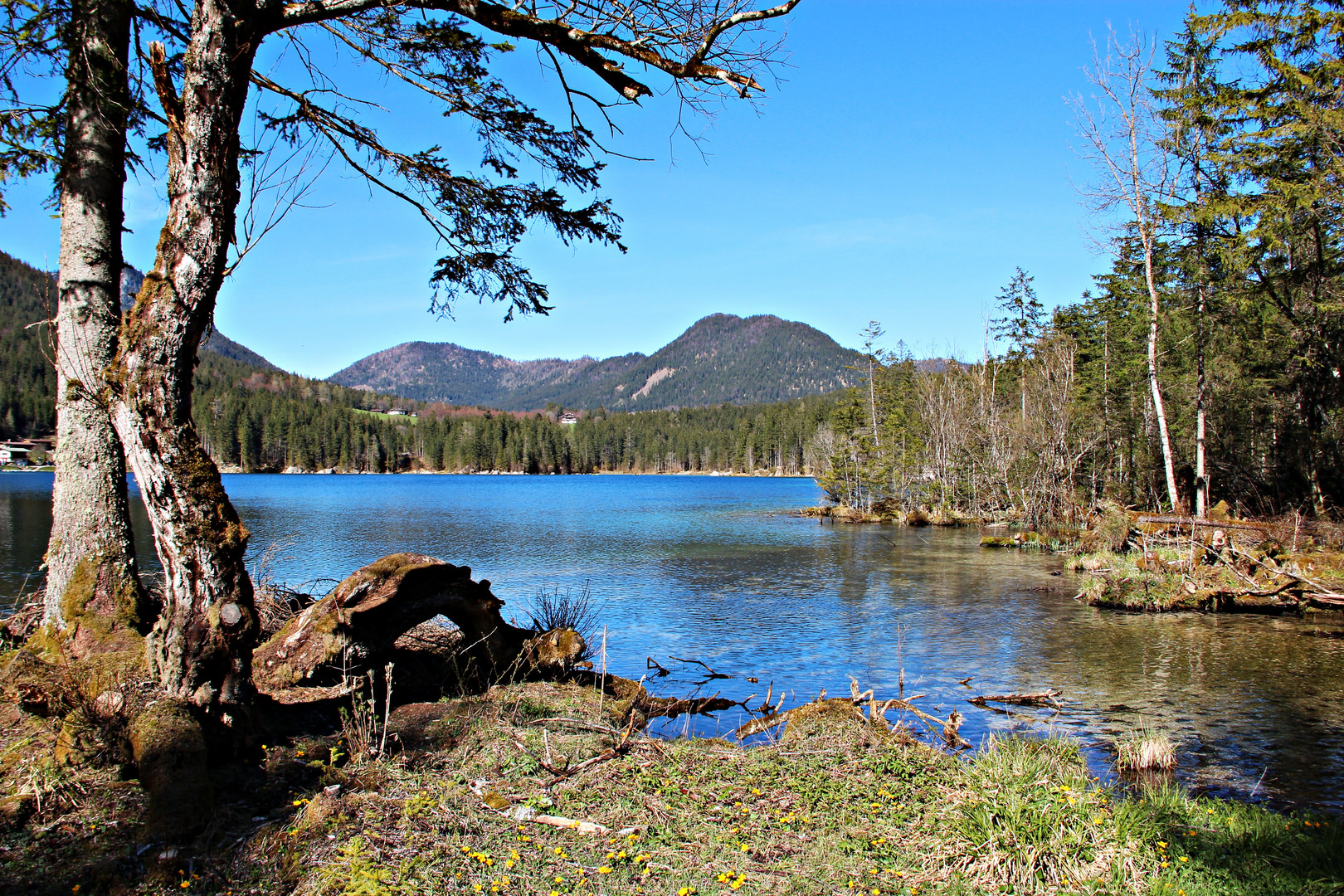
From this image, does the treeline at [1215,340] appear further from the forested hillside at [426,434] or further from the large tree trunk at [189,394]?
the forested hillside at [426,434]

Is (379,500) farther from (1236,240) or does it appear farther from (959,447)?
(1236,240)

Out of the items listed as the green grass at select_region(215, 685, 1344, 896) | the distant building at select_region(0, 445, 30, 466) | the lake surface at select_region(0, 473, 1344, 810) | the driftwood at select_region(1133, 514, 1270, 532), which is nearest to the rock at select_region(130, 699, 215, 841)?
the green grass at select_region(215, 685, 1344, 896)

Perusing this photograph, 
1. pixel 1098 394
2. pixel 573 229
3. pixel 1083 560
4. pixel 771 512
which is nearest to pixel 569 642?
pixel 573 229

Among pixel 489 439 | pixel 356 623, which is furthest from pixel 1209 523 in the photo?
pixel 489 439

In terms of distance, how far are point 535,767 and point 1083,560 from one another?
20.3 m

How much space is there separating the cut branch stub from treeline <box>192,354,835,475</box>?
347ft

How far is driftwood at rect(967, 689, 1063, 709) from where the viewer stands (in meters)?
9.36

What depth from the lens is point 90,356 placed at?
5277 millimetres

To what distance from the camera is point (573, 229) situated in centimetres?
695

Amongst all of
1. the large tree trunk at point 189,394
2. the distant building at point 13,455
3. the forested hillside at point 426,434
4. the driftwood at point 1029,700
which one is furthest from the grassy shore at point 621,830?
the distant building at point 13,455

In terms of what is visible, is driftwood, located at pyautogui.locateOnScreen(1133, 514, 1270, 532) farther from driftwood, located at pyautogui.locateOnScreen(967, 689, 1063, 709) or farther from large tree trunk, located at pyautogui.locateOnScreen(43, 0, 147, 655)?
large tree trunk, located at pyautogui.locateOnScreen(43, 0, 147, 655)

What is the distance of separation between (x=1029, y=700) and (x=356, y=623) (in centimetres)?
825

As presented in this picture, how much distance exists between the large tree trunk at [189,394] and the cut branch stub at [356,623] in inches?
63.6

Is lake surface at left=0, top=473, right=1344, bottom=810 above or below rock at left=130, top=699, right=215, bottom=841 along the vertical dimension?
below
